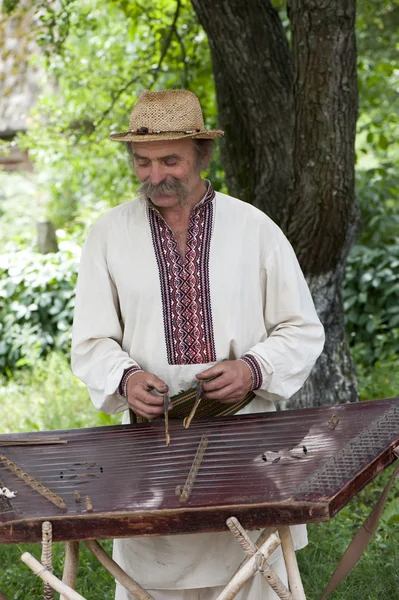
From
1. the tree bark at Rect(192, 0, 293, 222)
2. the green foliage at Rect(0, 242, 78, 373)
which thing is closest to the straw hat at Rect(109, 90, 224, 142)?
the tree bark at Rect(192, 0, 293, 222)

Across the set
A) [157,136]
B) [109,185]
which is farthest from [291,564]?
[109,185]

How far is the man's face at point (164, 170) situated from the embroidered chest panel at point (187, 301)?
16 cm

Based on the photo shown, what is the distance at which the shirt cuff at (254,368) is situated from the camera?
3043 millimetres

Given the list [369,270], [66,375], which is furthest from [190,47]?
[66,375]

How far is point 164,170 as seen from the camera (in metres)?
3.08

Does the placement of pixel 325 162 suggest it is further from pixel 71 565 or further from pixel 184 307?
pixel 71 565

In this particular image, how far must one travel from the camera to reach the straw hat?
307cm

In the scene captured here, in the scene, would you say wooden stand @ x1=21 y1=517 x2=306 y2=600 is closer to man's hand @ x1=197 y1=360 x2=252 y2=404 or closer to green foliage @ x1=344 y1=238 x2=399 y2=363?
man's hand @ x1=197 y1=360 x2=252 y2=404

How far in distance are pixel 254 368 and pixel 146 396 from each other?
0.36m

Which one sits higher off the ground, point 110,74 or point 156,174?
point 110,74

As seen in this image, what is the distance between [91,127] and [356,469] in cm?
635

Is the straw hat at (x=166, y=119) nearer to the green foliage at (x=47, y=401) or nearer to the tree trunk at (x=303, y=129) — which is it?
the tree trunk at (x=303, y=129)

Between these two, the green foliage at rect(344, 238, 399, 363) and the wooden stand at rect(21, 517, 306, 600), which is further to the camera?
the green foliage at rect(344, 238, 399, 363)

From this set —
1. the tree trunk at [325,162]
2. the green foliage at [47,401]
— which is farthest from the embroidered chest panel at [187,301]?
the green foliage at [47,401]
